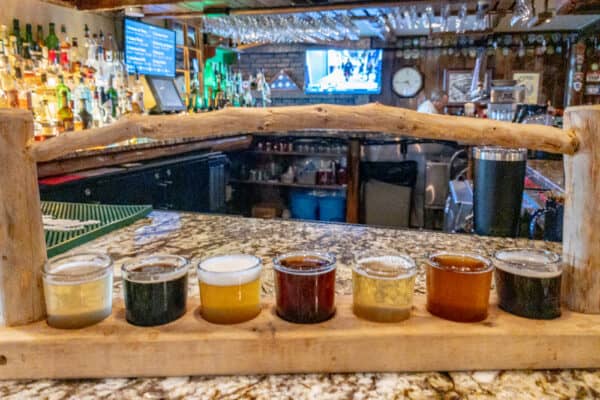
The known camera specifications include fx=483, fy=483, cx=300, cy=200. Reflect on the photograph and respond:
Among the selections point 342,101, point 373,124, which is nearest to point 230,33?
point 342,101

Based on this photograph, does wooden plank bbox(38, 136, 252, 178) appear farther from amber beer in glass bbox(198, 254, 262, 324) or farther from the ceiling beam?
amber beer in glass bbox(198, 254, 262, 324)

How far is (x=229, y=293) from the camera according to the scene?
0.66 meters

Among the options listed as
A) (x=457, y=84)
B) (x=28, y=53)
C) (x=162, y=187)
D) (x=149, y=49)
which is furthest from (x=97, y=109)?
(x=457, y=84)

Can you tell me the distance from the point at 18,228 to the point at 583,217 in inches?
30.6

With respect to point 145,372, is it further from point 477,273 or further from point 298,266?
point 477,273

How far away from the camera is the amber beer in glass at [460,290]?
0.65 meters

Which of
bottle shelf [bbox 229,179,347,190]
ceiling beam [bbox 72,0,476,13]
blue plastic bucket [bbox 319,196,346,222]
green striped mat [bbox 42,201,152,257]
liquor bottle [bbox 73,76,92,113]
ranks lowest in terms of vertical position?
blue plastic bucket [bbox 319,196,346,222]

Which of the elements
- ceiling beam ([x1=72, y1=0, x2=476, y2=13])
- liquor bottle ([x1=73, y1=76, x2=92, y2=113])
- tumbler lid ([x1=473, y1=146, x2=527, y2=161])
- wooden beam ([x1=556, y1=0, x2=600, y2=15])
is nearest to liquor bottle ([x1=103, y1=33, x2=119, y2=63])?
ceiling beam ([x1=72, y1=0, x2=476, y2=13])

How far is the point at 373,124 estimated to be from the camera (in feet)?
2.22

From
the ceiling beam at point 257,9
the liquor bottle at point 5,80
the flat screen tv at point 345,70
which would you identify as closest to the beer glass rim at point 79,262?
the liquor bottle at point 5,80

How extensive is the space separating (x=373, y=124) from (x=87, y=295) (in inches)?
18.0

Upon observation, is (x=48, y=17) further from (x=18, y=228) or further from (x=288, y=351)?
(x=288, y=351)

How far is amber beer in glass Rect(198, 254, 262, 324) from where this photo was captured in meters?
0.65

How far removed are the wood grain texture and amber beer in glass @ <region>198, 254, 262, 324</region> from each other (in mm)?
195
